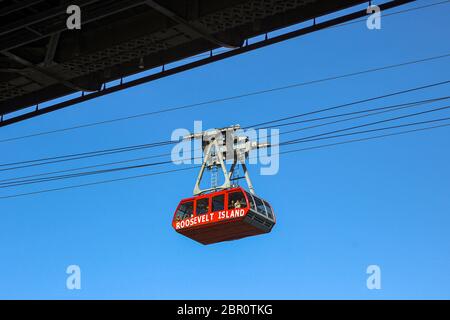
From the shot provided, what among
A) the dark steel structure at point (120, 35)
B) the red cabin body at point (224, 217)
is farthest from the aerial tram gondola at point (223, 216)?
the dark steel structure at point (120, 35)

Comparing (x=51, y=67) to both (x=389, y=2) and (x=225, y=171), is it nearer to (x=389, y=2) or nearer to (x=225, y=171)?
(x=389, y=2)

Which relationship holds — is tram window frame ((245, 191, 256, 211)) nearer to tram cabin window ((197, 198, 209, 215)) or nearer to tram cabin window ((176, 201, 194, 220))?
tram cabin window ((197, 198, 209, 215))

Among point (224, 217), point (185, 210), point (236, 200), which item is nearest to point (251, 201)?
point (236, 200)

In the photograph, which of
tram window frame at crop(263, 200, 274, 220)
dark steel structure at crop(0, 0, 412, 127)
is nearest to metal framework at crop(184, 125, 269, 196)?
tram window frame at crop(263, 200, 274, 220)

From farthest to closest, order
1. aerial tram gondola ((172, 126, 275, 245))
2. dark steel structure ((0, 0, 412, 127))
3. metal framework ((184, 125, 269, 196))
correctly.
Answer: metal framework ((184, 125, 269, 196))
aerial tram gondola ((172, 126, 275, 245))
dark steel structure ((0, 0, 412, 127))

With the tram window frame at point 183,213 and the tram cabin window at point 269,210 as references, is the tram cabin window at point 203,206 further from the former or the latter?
the tram cabin window at point 269,210

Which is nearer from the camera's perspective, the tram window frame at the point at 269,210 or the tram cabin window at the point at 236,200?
the tram cabin window at the point at 236,200

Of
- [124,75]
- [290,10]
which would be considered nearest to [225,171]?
[124,75]
